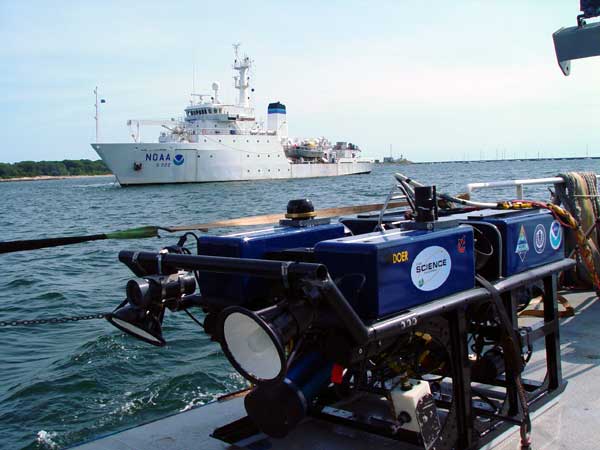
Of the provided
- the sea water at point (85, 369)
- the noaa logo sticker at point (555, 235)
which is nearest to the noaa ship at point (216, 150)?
the sea water at point (85, 369)

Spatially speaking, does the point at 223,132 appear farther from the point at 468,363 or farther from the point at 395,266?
the point at 395,266

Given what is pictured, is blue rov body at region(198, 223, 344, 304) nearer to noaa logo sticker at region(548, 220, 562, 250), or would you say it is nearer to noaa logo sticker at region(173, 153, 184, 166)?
noaa logo sticker at region(548, 220, 562, 250)

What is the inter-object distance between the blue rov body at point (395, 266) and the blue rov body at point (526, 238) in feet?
1.60

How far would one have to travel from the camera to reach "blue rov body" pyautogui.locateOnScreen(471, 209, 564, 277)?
10.4 feet

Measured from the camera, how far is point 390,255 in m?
2.43

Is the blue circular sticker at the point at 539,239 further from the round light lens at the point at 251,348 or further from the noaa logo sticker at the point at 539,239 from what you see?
the round light lens at the point at 251,348

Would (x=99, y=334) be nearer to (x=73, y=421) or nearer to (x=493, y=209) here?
(x=73, y=421)

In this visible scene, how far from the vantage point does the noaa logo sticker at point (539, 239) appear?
11.1 ft

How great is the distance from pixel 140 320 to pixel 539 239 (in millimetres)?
2116

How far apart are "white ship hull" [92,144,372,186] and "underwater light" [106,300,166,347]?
60431mm

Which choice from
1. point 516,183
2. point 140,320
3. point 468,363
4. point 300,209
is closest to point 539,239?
point 468,363

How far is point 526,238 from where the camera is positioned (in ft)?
10.9

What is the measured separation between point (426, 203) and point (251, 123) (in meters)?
70.2

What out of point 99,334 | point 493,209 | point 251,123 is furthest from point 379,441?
point 251,123
